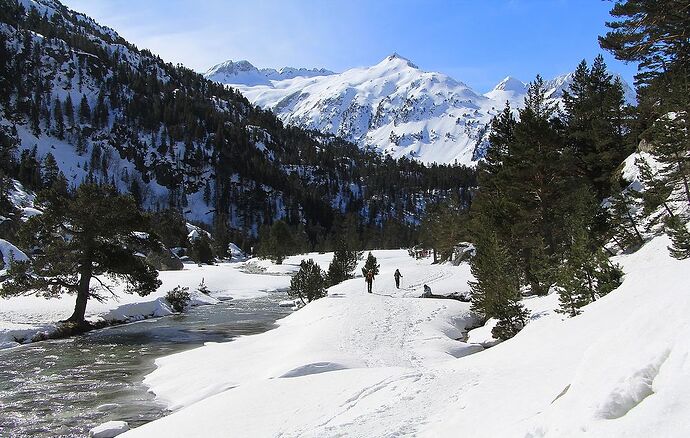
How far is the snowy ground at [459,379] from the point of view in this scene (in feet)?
17.1

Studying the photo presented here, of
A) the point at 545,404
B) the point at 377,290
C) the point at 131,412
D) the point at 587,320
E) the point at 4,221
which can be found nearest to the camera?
the point at 545,404

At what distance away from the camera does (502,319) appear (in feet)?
69.0

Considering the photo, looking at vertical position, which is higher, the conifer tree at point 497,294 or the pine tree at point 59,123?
the pine tree at point 59,123

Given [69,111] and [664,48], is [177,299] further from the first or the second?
[69,111]

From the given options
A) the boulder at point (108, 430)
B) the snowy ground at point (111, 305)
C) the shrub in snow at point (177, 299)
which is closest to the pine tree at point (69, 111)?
the snowy ground at point (111, 305)

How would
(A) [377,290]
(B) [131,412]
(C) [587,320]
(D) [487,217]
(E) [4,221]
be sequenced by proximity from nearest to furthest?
(C) [587,320]
(B) [131,412]
(D) [487,217]
(A) [377,290]
(E) [4,221]

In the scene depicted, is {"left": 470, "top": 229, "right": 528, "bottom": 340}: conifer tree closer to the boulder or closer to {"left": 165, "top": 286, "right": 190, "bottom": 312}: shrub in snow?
the boulder

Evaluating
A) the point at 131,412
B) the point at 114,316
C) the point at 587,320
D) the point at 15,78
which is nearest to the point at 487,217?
the point at 587,320

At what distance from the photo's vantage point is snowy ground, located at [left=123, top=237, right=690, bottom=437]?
5.20 m

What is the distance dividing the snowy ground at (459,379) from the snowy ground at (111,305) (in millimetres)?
12270

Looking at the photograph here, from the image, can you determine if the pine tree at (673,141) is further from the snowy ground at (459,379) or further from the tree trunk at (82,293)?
the tree trunk at (82,293)

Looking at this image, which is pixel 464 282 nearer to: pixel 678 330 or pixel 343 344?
pixel 343 344

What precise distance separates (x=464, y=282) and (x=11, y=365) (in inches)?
1348

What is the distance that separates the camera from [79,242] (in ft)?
101
